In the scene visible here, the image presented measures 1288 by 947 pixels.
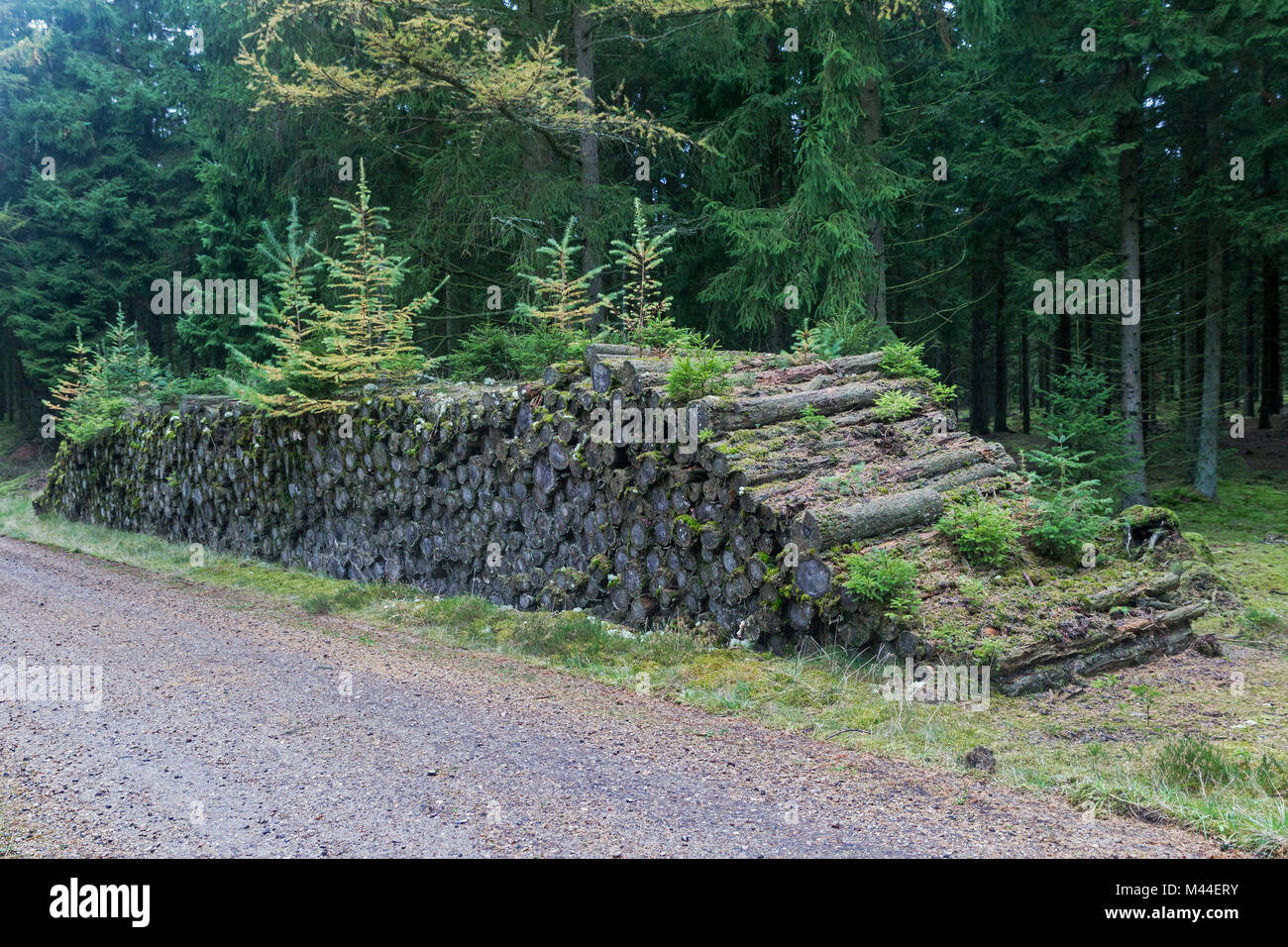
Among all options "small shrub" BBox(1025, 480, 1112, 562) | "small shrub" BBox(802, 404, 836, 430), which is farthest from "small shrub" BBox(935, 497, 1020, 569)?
"small shrub" BBox(802, 404, 836, 430)

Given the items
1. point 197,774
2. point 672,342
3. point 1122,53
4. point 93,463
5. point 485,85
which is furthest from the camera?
point 93,463

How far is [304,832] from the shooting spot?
3.54 metres

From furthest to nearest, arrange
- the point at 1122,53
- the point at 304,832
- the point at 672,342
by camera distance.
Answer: the point at 1122,53 → the point at 672,342 → the point at 304,832

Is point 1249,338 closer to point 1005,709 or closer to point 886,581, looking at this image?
point 886,581

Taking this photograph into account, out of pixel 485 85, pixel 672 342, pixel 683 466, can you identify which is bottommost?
pixel 683 466

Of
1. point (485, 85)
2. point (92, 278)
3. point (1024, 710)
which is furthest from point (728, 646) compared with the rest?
point (92, 278)

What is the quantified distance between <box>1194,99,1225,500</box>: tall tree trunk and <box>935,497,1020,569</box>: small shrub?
37.6 ft

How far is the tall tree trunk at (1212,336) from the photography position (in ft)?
47.6

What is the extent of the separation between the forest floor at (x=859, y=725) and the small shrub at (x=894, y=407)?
262cm

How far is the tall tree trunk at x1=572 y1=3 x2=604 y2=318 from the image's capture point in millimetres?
13906

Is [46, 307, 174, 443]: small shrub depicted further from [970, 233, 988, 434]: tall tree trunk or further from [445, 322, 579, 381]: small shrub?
[970, 233, 988, 434]: tall tree trunk

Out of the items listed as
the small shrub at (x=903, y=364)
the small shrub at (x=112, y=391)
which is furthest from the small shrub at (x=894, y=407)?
the small shrub at (x=112, y=391)

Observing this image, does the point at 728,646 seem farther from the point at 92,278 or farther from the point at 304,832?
the point at 92,278

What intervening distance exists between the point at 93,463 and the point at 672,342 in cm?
1406
